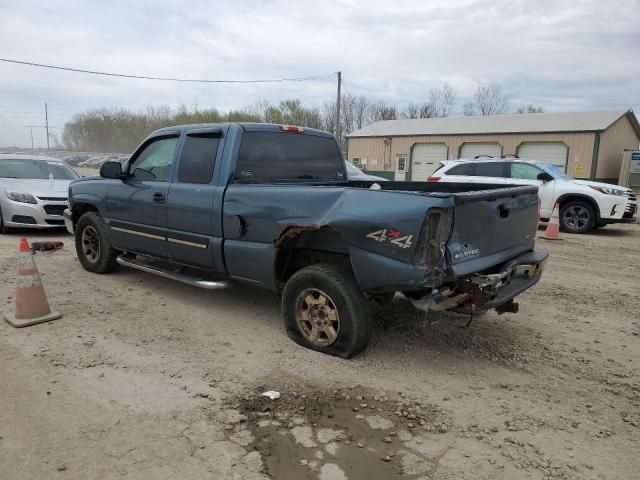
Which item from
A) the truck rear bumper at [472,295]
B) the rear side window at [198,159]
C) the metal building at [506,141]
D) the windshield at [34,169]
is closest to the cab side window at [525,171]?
the truck rear bumper at [472,295]

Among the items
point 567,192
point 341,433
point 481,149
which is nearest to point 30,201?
point 341,433

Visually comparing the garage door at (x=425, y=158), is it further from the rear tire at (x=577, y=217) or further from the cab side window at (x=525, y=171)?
the rear tire at (x=577, y=217)

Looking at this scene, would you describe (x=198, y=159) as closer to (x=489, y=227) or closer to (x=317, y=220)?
(x=317, y=220)

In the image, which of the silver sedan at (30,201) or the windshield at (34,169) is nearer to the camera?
the silver sedan at (30,201)

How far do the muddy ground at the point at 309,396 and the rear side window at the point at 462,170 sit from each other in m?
7.50

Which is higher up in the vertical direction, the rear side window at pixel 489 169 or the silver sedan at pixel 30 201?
the rear side window at pixel 489 169

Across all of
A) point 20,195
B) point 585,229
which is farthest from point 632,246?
point 20,195

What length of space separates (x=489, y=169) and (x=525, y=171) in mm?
841

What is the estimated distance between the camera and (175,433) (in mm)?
2859

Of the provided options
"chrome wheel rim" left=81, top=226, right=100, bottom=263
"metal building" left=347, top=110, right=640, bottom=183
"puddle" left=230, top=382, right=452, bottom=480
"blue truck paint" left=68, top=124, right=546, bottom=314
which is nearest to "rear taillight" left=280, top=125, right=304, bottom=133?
"blue truck paint" left=68, top=124, right=546, bottom=314

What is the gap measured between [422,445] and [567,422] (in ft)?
3.28

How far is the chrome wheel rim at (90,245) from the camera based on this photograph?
20.9 feet

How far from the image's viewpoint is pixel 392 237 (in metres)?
3.35

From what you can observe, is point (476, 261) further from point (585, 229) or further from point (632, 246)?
point (585, 229)
